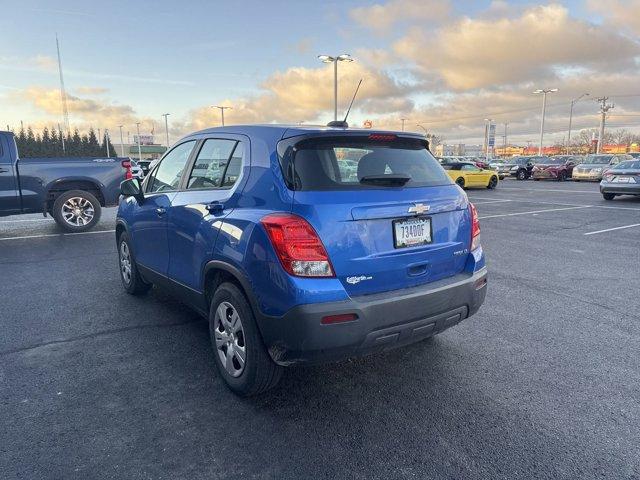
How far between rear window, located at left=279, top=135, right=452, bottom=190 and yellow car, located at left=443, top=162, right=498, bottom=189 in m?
21.8

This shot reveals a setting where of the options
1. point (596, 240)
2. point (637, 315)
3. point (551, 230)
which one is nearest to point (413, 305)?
point (637, 315)

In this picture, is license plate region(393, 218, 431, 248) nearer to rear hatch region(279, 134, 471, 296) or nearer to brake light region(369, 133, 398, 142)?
rear hatch region(279, 134, 471, 296)

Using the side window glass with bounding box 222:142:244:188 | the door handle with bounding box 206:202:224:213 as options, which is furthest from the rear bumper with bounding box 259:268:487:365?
the side window glass with bounding box 222:142:244:188

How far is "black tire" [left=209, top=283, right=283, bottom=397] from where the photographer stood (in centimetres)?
289

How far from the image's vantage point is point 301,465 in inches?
95.9

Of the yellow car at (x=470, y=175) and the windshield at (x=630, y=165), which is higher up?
the windshield at (x=630, y=165)

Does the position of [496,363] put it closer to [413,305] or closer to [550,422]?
[550,422]

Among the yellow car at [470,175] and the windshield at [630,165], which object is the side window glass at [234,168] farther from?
the yellow car at [470,175]

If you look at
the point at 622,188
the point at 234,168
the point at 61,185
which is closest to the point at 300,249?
the point at 234,168

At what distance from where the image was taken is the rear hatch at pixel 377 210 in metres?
2.70

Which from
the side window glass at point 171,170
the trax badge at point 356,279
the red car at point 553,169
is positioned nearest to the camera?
the trax badge at point 356,279

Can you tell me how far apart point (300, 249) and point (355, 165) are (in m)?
0.76

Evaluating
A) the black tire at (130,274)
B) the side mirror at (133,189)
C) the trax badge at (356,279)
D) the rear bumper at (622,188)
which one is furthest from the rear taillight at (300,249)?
the rear bumper at (622,188)

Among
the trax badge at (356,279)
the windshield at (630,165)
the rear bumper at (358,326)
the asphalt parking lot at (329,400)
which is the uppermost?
the windshield at (630,165)
